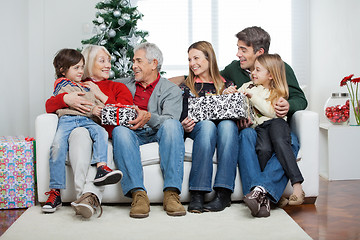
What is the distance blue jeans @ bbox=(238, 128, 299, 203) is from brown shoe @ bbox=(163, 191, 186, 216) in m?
0.39

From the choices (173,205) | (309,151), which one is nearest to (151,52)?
(173,205)

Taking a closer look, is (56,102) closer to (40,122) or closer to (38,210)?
(40,122)

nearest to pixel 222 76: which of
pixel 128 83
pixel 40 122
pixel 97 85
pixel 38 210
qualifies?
pixel 128 83

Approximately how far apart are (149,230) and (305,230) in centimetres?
76

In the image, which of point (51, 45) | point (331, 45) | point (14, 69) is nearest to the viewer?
point (14, 69)

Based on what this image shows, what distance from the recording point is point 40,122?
2.51 metres

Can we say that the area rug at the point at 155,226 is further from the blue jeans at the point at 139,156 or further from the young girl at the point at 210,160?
the blue jeans at the point at 139,156

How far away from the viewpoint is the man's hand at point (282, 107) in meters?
→ 2.64

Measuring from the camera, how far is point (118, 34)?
3.75 meters

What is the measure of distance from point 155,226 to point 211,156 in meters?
0.55

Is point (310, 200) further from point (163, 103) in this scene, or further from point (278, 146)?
point (163, 103)

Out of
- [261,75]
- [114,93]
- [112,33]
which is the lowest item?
[114,93]

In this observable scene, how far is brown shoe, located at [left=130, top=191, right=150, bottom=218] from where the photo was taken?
2.30 meters

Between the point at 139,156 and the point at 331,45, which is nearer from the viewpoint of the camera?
the point at 139,156
